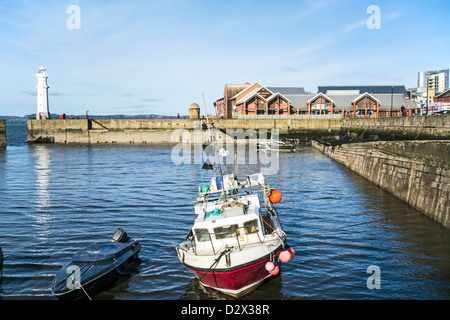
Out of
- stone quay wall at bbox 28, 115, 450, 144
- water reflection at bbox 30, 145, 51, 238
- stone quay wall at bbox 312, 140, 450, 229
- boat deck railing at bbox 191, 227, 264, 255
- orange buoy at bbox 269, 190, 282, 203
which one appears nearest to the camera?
boat deck railing at bbox 191, 227, 264, 255

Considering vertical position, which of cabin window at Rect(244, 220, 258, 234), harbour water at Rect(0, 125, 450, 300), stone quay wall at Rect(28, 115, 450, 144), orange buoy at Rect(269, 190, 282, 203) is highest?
stone quay wall at Rect(28, 115, 450, 144)

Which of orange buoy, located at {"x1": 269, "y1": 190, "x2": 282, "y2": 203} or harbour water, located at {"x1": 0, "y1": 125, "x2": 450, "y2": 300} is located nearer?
harbour water, located at {"x1": 0, "y1": 125, "x2": 450, "y2": 300}

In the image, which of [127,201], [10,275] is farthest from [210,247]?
[127,201]

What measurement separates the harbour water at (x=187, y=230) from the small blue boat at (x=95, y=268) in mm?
564

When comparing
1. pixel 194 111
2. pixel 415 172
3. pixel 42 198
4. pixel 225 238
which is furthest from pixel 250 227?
pixel 194 111

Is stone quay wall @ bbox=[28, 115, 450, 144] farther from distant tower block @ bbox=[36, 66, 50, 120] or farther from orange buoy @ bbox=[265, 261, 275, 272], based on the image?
orange buoy @ bbox=[265, 261, 275, 272]

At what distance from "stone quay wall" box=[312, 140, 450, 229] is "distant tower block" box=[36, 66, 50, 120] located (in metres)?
71.3

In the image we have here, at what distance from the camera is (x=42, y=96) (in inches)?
3492

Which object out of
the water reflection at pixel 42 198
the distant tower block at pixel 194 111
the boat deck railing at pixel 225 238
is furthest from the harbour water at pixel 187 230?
the distant tower block at pixel 194 111

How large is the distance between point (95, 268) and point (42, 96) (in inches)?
3214

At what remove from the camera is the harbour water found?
16.7 metres

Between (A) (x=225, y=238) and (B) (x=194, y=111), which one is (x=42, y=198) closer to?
(A) (x=225, y=238)

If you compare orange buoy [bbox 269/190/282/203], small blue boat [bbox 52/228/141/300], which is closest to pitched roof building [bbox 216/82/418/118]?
orange buoy [bbox 269/190/282/203]

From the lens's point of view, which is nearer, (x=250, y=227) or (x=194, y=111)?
(x=250, y=227)
